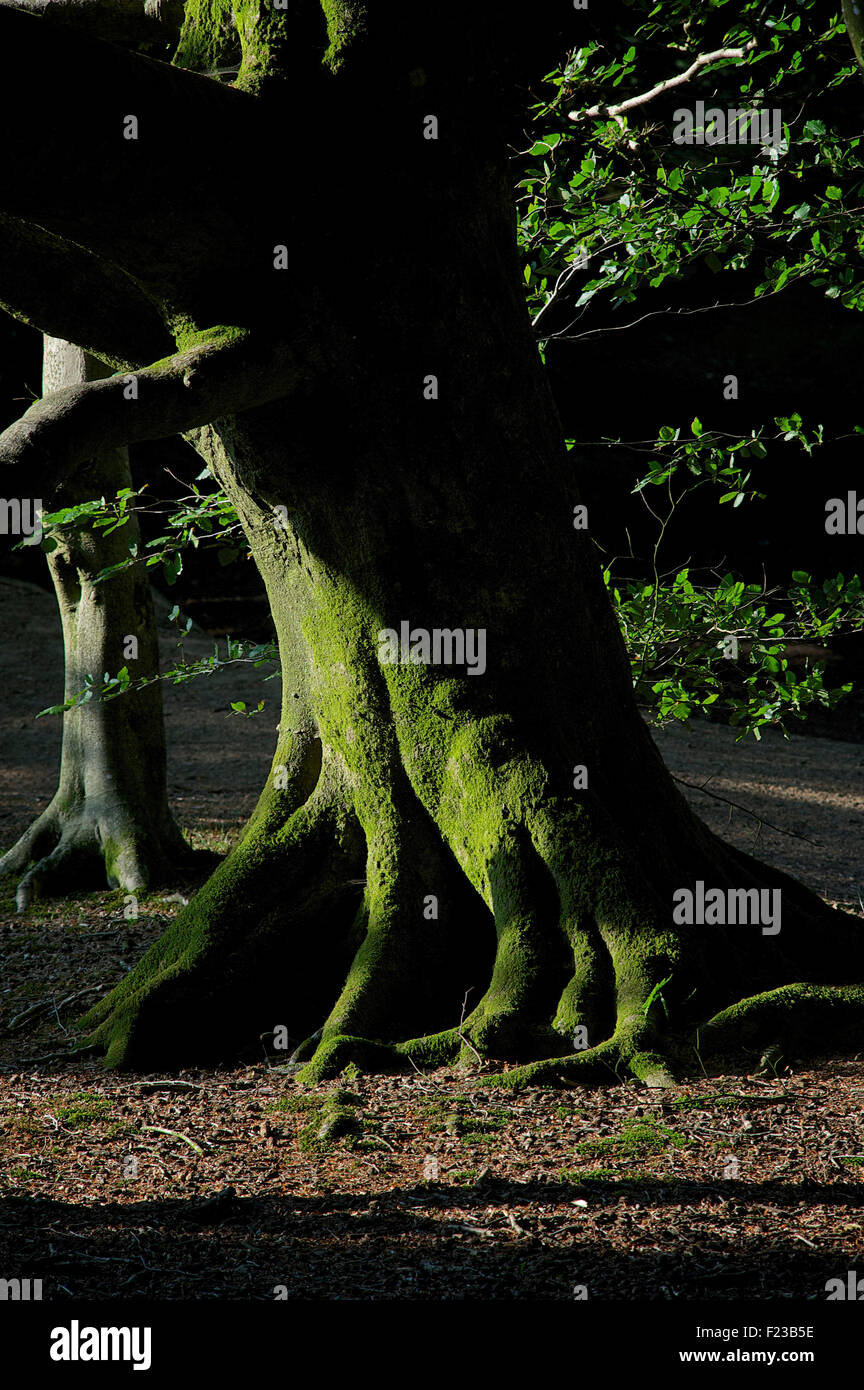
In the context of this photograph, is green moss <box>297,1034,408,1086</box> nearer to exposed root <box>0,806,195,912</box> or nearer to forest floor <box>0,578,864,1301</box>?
forest floor <box>0,578,864,1301</box>

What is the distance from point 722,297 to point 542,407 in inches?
558

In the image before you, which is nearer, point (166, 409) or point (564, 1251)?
point (564, 1251)

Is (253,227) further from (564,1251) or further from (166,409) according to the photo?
(564,1251)

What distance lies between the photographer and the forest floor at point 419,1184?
2.53 m

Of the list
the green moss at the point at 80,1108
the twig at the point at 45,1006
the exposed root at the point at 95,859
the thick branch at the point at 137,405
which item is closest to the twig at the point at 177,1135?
the green moss at the point at 80,1108

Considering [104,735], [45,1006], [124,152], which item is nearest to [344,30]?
[124,152]

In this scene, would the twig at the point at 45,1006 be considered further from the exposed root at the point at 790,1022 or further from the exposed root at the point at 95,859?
the exposed root at the point at 790,1022

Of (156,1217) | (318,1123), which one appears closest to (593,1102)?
(318,1123)

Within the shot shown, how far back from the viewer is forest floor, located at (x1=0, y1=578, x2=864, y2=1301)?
99.6 inches

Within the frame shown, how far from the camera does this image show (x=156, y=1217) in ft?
9.49

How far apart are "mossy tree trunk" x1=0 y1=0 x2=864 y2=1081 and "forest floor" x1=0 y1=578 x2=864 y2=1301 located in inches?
8.8

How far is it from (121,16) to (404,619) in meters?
2.83

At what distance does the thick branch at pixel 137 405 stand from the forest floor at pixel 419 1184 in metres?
1.87

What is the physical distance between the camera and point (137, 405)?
2.98 meters
